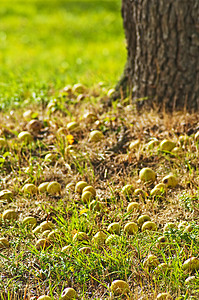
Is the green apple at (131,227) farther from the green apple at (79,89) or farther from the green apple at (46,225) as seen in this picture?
the green apple at (79,89)

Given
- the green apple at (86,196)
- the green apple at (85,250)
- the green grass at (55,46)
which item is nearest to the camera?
the green apple at (85,250)

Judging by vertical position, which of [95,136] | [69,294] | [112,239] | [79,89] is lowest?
[69,294]

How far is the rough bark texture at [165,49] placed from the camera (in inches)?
177

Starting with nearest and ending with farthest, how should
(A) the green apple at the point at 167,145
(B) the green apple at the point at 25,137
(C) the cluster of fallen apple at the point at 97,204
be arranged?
(C) the cluster of fallen apple at the point at 97,204, (A) the green apple at the point at 167,145, (B) the green apple at the point at 25,137

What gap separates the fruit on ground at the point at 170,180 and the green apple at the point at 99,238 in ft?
2.72

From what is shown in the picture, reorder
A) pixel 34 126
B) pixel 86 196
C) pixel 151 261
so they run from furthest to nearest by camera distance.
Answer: pixel 34 126 → pixel 86 196 → pixel 151 261

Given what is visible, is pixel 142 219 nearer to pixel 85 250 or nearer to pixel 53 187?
pixel 85 250

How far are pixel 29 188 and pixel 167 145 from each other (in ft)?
4.39

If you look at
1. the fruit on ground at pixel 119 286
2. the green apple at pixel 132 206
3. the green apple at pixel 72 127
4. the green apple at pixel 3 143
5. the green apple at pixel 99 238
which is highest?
the green apple at pixel 72 127

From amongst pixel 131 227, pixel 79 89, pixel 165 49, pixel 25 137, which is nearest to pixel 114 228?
pixel 131 227

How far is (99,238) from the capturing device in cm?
304

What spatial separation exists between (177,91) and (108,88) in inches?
39.8

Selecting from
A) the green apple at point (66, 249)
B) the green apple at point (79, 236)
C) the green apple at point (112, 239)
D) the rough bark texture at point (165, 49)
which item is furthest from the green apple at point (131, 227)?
the rough bark texture at point (165, 49)

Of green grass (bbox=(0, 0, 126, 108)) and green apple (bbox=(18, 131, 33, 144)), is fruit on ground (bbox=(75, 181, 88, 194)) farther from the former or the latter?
green grass (bbox=(0, 0, 126, 108))
